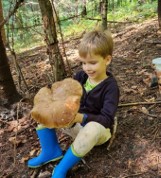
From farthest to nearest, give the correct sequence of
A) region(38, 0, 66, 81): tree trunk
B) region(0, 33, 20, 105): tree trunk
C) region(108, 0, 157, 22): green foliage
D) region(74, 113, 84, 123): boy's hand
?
region(108, 0, 157, 22): green foliage < region(0, 33, 20, 105): tree trunk < region(38, 0, 66, 81): tree trunk < region(74, 113, 84, 123): boy's hand

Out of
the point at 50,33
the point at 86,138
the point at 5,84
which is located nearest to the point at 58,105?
the point at 86,138

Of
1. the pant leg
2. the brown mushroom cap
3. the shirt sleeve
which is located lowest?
the pant leg

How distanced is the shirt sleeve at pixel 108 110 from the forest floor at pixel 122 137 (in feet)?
1.17

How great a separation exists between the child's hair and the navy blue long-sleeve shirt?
0.87 feet

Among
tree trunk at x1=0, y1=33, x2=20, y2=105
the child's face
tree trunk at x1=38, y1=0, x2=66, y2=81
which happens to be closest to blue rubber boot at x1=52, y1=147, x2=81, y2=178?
the child's face

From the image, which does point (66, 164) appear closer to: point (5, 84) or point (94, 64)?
point (94, 64)

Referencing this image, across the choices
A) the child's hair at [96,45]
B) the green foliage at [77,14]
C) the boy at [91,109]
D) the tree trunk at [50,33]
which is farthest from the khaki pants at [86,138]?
the green foliage at [77,14]

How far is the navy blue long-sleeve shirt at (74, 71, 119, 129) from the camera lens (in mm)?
2443

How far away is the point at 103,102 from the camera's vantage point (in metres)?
2.61

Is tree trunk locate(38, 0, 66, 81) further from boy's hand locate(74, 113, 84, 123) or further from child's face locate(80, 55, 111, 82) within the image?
boy's hand locate(74, 113, 84, 123)

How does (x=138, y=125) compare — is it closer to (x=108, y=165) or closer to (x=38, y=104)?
(x=108, y=165)

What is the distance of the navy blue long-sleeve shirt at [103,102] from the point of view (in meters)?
2.44

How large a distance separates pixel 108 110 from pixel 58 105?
46 cm

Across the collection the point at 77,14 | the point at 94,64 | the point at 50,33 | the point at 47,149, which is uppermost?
the point at 50,33
